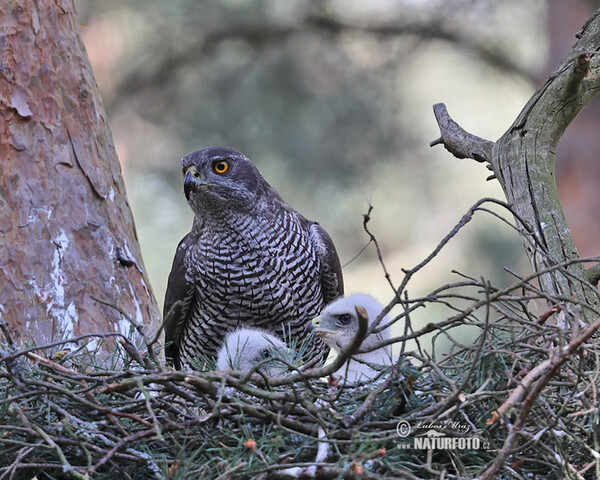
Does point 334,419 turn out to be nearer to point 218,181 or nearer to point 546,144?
point 546,144

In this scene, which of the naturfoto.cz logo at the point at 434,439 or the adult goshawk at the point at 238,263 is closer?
the naturfoto.cz logo at the point at 434,439

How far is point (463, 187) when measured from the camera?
6.94 metres

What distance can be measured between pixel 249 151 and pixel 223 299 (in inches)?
123

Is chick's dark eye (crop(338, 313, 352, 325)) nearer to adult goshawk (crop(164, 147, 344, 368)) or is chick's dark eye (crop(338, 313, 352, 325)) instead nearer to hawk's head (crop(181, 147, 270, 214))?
adult goshawk (crop(164, 147, 344, 368))

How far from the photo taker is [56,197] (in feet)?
10.9

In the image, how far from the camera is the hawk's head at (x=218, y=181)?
3.36 m

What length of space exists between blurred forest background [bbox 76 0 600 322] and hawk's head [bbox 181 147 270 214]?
9.27 feet

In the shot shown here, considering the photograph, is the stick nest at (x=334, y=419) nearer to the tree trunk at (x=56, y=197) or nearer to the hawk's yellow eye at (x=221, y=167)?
the tree trunk at (x=56, y=197)

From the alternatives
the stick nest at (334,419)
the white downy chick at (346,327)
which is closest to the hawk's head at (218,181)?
the white downy chick at (346,327)

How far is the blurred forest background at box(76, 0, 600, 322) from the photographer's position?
6.39 metres

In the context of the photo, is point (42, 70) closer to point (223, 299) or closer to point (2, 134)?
point (2, 134)

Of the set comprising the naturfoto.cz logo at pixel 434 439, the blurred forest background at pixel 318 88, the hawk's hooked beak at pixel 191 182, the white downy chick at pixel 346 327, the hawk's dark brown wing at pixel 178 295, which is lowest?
the naturfoto.cz logo at pixel 434 439

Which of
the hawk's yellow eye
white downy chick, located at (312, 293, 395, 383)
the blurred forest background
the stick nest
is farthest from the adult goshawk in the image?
the blurred forest background

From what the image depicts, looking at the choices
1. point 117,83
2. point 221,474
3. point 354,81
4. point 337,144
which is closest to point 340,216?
point 337,144
